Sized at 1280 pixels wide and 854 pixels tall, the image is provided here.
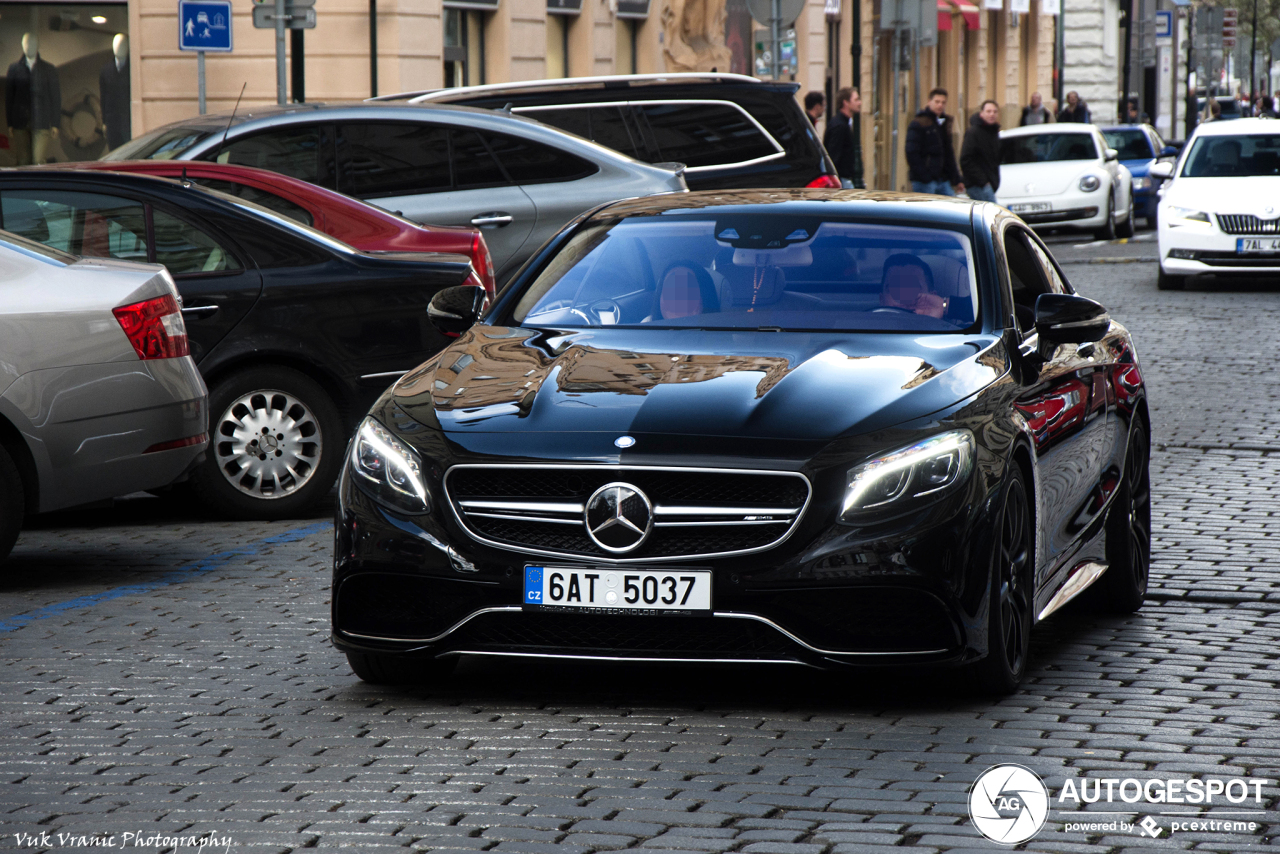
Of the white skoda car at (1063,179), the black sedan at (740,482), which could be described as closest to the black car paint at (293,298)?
the black sedan at (740,482)

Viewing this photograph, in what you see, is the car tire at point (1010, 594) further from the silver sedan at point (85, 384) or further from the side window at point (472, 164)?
the side window at point (472, 164)

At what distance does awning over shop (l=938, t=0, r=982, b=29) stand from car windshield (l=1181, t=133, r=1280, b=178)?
24507 mm

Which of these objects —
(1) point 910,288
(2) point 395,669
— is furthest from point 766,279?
(2) point 395,669

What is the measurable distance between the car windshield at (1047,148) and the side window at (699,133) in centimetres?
1495

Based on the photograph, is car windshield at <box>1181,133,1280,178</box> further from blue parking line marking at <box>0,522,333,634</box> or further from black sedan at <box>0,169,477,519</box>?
blue parking line marking at <box>0,522,333,634</box>

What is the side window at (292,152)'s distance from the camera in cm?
1278

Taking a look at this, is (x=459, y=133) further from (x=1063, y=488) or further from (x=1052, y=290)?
(x=1063, y=488)

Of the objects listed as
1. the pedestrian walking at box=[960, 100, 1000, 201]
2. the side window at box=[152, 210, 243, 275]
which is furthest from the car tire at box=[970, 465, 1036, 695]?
the pedestrian walking at box=[960, 100, 1000, 201]

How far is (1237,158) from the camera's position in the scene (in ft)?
72.5

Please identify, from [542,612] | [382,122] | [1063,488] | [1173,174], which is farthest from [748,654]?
[1173,174]

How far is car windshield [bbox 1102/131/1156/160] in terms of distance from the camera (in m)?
34.5

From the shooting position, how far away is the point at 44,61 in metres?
23.7

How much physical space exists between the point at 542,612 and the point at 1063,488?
5.78 ft

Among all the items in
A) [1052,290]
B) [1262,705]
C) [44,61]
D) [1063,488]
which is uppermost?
[44,61]
